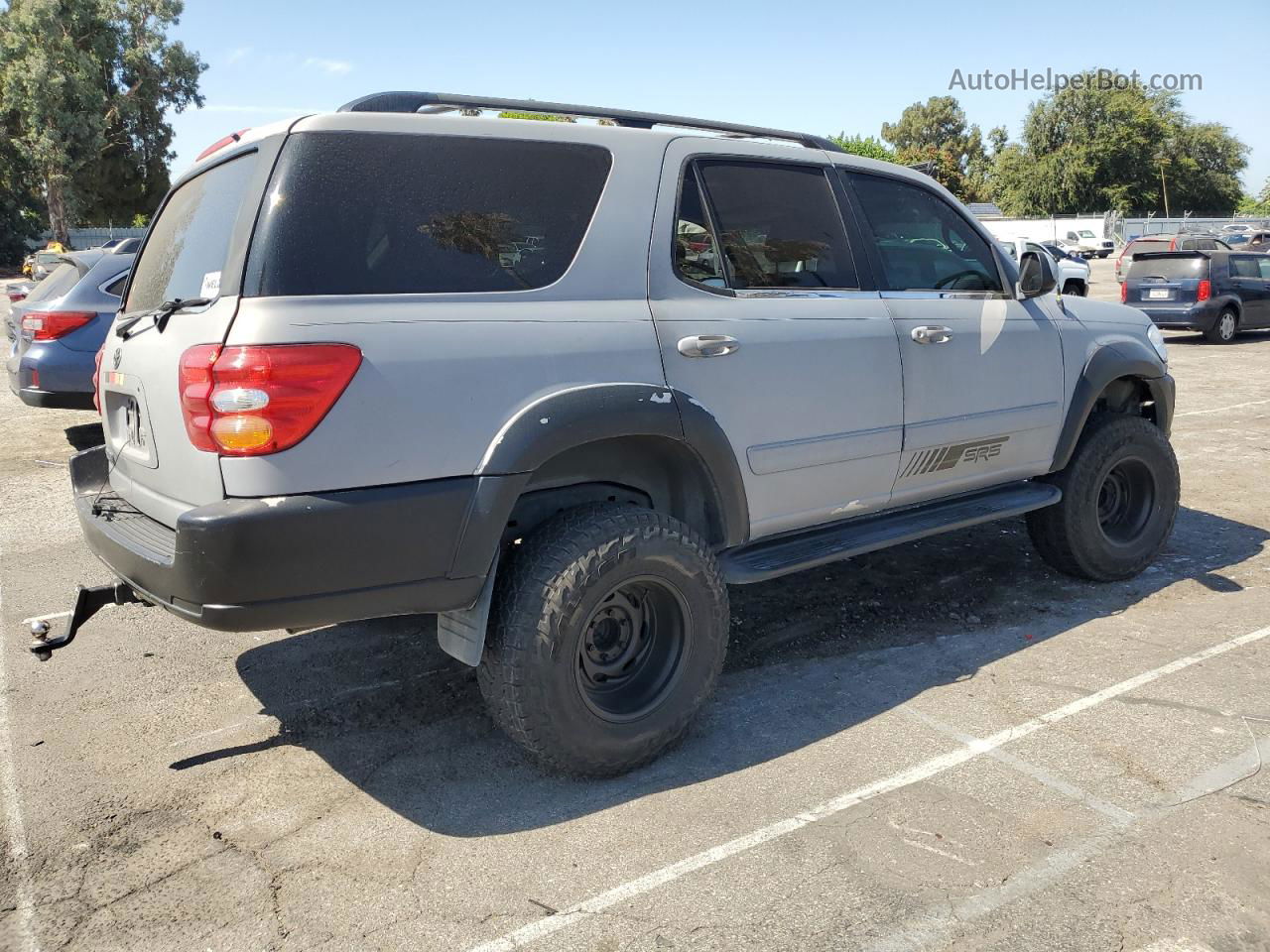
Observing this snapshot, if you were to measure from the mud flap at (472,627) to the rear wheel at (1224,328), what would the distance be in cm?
1736

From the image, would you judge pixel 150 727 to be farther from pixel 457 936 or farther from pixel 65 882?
pixel 457 936

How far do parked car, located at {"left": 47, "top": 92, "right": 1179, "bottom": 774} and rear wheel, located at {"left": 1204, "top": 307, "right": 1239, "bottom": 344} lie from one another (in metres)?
15.0

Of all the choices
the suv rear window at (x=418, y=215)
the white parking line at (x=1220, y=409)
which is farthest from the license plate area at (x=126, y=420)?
the white parking line at (x=1220, y=409)

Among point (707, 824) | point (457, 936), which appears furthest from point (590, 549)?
point (457, 936)

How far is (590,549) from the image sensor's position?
315 centimetres

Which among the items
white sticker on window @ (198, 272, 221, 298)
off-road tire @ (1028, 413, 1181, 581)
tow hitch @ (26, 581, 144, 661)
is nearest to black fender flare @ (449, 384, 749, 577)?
white sticker on window @ (198, 272, 221, 298)

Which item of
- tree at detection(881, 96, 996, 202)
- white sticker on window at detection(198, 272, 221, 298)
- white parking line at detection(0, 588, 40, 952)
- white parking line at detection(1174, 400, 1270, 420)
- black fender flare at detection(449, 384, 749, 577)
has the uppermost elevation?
tree at detection(881, 96, 996, 202)

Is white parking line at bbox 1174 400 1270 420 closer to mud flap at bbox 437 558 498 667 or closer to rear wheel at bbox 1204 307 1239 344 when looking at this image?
rear wheel at bbox 1204 307 1239 344

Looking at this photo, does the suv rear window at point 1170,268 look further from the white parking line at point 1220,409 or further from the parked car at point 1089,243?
the parked car at point 1089,243

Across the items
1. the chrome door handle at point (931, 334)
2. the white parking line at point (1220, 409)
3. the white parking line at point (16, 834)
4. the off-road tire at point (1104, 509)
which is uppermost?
the chrome door handle at point (931, 334)

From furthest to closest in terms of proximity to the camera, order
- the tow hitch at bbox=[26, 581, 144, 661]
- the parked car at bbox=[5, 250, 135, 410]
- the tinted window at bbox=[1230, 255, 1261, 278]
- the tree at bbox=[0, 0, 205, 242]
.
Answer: the tree at bbox=[0, 0, 205, 242]
the tinted window at bbox=[1230, 255, 1261, 278]
the parked car at bbox=[5, 250, 135, 410]
the tow hitch at bbox=[26, 581, 144, 661]

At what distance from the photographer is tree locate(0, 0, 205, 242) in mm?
44531

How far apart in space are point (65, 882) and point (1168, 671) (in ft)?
12.9

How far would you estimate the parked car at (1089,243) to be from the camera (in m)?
51.2
